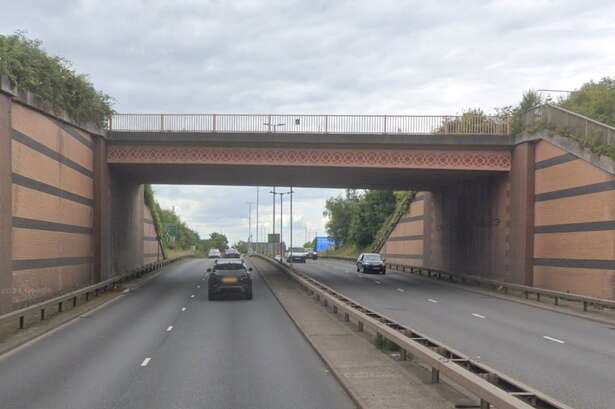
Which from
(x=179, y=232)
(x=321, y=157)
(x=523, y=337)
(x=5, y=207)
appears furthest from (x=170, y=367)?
(x=179, y=232)

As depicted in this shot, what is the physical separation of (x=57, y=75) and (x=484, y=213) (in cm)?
2257

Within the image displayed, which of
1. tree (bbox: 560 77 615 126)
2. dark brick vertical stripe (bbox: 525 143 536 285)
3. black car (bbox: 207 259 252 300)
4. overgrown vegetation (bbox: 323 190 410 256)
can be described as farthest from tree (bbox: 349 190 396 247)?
black car (bbox: 207 259 252 300)

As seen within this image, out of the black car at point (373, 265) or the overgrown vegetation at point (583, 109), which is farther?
the black car at point (373, 265)

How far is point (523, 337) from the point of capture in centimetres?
1691

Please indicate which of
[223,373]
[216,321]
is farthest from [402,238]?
[223,373]

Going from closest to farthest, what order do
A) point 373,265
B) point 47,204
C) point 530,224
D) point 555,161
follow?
point 47,204 → point 555,161 → point 530,224 → point 373,265

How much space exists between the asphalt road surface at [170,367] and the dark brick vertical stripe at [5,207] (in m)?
2.27

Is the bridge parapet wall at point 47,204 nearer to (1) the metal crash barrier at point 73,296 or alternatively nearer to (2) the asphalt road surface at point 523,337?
(1) the metal crash barrier at point 73,296

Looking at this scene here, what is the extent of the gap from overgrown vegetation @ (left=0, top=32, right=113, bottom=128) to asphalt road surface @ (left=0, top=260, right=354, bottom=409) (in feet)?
27.9

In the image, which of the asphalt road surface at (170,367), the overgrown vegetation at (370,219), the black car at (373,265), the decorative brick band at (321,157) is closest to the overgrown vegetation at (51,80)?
the decorative brick band at (321,157)

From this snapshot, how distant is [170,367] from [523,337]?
9.10 metres

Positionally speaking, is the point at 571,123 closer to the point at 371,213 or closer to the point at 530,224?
the point at 530,224

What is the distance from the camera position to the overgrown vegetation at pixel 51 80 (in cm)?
2264

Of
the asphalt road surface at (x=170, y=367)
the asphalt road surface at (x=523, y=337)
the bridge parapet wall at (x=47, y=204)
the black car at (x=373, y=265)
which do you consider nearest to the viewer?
the asphalt road surface at (x=170, y=367)
